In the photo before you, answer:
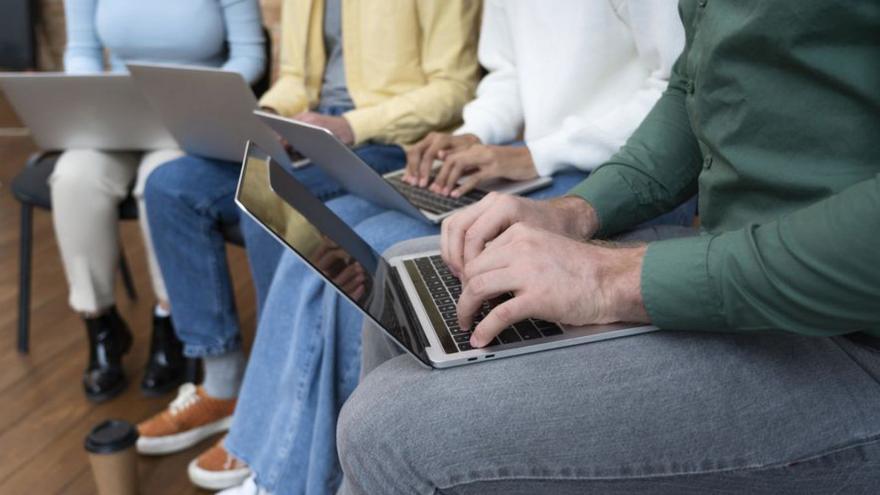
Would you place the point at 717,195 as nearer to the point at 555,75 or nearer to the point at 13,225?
the point at 555,75

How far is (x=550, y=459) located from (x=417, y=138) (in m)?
1.09

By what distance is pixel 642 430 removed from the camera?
0.57 meters

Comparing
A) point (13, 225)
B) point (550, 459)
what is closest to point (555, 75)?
point (550, 459)

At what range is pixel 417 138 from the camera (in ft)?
5.17

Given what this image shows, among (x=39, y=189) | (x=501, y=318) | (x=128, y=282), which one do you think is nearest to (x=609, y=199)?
(x=501, y=318)

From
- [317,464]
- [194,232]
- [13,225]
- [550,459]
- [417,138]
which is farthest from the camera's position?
[13,225]

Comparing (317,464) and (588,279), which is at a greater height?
(588,279)

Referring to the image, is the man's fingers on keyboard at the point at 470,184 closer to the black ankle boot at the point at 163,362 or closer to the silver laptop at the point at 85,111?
the silver laptop at the point at 85,111

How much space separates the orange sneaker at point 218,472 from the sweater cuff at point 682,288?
902 millimetres

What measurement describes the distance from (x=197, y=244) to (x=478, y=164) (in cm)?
62

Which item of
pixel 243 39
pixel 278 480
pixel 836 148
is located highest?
pixel 836 148

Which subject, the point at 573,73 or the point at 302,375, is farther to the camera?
the point at 573,73

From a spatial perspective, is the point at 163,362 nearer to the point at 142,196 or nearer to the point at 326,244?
the point at 142,196

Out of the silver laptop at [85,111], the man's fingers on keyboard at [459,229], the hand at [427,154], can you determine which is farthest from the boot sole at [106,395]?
the man's fingers on keyboard at [459,229]
